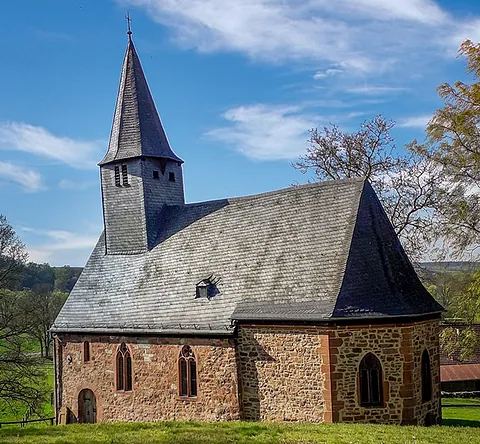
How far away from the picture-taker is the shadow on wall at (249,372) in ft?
55.7

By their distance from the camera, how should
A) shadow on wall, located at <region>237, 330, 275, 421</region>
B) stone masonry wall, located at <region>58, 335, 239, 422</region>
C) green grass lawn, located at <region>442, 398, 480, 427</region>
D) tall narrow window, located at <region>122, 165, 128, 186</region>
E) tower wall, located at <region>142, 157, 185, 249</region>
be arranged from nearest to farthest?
shadow on wall, located at <region>237, 330, 275, 421</region> < stone masonry wall, located at <region>58, 335, 239, 422</region> < green grass lawn, located at <region>442, 398, 480, 427</region> < tower wall, located at <region>142, 157, 185, 249</region> < tall narrow window, located at <region>122, 165, 128, 186</region>

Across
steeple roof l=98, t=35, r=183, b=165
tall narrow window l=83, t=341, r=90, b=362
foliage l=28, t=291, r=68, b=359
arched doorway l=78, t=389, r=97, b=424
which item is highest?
steeple roof l=98, t=35, r=183, b=165

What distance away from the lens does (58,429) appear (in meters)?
13.6

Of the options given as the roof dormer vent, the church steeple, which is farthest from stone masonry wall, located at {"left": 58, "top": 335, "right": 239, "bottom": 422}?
the church steeple

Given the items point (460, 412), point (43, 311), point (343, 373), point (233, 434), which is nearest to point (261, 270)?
point (343, 373)

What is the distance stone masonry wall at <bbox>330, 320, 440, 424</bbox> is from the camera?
1545 cm

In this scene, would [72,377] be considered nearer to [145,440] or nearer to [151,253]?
[151,253]

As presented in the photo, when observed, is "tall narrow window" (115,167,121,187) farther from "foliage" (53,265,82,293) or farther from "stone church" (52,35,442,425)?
"foliage" (53,265,82,293)

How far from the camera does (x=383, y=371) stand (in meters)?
15.7

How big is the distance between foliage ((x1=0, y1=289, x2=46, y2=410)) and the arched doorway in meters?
1.79

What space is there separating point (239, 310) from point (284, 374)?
2468 mm

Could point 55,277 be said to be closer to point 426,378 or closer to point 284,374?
point 284,374

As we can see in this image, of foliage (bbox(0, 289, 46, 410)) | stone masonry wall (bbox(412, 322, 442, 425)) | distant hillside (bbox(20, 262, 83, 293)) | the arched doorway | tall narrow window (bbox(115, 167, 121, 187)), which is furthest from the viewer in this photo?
distant hillside (bbox(20, 262, 83, 293))

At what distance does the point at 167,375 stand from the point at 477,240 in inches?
447
